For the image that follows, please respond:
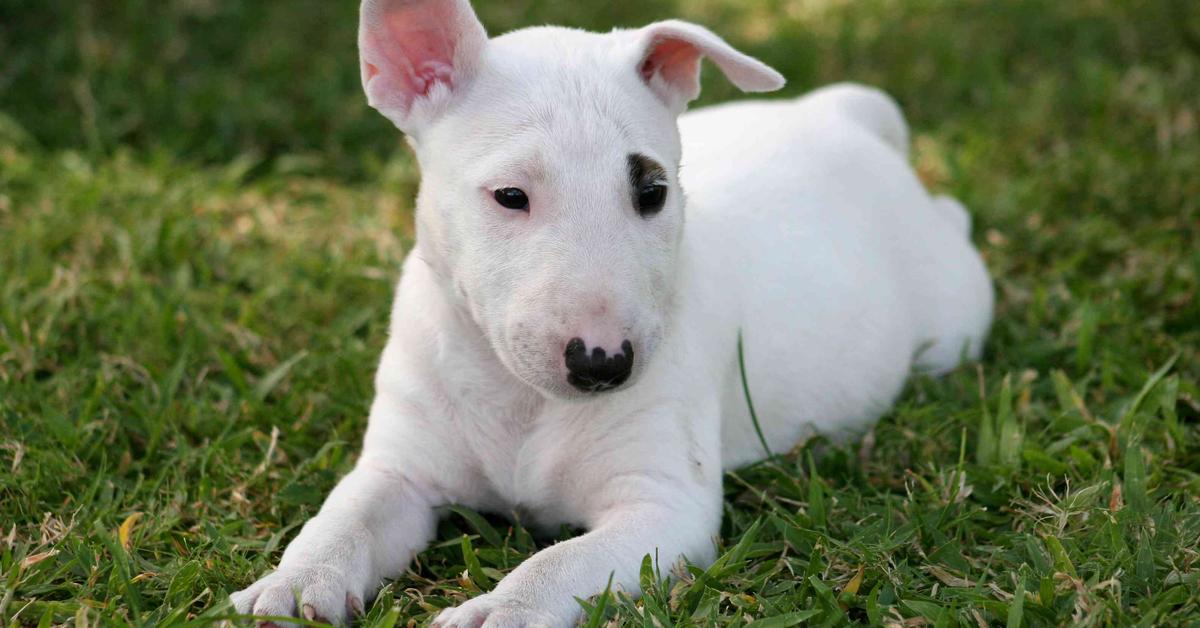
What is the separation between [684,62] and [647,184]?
53 cm

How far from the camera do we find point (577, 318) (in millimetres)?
3006

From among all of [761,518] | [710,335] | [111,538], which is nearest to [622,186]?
[710,335]

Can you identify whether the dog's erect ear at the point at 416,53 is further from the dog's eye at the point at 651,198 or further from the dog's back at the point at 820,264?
the dog's back at the point at 820,264

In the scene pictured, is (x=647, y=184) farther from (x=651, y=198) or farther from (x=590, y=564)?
(x=590, y=564)

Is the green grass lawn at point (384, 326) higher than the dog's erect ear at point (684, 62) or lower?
lower

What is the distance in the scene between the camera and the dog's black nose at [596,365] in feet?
9.79

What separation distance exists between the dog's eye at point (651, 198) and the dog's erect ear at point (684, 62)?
15.8 inches

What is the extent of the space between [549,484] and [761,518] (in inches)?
25.3

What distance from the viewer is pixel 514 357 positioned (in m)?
3.17

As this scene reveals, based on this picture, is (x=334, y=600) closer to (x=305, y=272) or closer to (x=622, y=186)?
(x=622, y=186)

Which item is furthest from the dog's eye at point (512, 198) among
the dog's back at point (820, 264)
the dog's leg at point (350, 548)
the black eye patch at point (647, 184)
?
the dog's leg at point (350, 548)

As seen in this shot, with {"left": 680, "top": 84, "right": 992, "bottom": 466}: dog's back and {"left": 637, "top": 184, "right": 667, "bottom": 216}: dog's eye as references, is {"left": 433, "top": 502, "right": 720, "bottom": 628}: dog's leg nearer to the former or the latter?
{"left": 680, "top": 84, "right": 992, "bottom": 466}: dog's back

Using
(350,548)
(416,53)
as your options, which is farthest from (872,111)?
(350,548)

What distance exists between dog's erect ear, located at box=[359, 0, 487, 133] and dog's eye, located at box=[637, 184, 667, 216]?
590 millimetres
